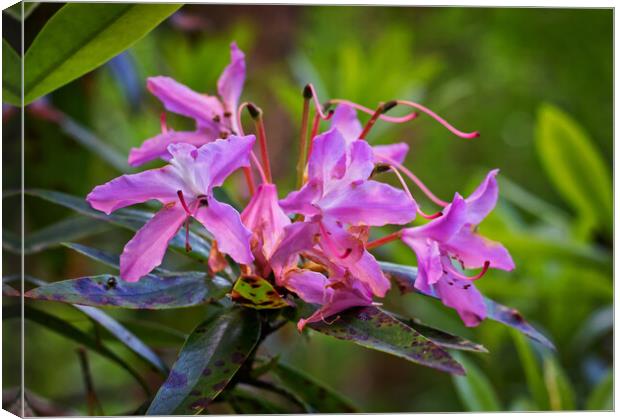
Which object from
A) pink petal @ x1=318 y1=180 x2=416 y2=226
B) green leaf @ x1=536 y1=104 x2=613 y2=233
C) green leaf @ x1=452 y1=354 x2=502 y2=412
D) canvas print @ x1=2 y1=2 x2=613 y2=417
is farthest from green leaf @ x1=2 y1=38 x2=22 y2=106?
green leaf @ x1=536 y1=104 x2=613 y2=233

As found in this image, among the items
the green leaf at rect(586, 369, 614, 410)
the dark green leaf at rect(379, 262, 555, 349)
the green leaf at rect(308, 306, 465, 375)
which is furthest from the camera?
the green leaf at rect(586, 369, 614, 410)

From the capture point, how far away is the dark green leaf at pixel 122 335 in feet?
2.52

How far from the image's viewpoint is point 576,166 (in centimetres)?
129

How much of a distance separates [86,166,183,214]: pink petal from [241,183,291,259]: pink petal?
5 centimetres

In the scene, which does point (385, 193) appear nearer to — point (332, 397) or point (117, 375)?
point (332, 397)

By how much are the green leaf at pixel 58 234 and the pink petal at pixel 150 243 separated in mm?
226

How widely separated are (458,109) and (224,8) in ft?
1.78

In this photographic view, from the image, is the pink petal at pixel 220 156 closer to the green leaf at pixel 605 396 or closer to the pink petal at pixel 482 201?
the pink petal at pixel 482 201

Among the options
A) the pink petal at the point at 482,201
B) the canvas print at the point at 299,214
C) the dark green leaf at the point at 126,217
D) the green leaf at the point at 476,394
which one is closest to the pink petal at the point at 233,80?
the canvas print at the point at 299,214

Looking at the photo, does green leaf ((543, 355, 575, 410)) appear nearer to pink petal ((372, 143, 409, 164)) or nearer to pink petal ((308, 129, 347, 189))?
pink petal ((372, 143, 409, 164))

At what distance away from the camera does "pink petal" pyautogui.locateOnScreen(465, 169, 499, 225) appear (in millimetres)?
710

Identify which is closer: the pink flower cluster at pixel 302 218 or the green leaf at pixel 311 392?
the pink flower cluster at pixel 302 218

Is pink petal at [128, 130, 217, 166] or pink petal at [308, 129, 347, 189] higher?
pink petal at [128, 130, 217, 166]

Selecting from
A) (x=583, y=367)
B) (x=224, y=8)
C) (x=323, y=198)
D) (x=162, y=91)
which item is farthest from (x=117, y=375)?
(x=323, y=198)
